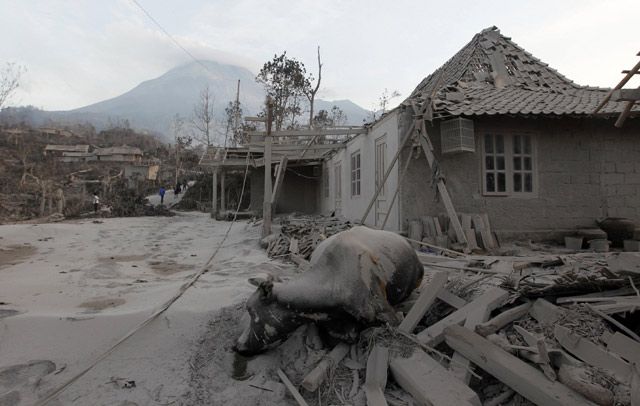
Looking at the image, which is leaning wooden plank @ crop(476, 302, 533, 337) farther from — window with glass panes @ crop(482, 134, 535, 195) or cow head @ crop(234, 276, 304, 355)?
window with glass panes @ crop(482, 134, 535, 195)

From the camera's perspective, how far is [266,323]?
3.38 metres

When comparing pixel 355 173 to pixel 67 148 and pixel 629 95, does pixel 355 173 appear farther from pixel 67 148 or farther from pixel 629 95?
pixel 67 148

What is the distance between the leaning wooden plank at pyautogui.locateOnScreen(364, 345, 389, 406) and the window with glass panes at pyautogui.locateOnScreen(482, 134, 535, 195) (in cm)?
578

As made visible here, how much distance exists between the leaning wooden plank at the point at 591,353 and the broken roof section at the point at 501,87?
5.11 metres

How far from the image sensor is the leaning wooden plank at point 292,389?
2.78 m

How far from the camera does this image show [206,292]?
4867 millimetres

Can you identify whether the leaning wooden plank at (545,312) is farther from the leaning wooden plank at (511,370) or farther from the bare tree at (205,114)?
the bare tree at (205,114)

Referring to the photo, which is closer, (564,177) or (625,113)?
(625,113)

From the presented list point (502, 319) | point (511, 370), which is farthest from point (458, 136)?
point (511, 370)

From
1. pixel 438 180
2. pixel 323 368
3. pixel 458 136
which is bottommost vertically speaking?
pixel 323 368

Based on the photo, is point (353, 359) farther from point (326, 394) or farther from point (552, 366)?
point (552, 366)

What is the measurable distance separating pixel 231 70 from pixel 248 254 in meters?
122

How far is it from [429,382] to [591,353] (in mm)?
1123

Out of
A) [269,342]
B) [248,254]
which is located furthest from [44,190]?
[269,342]
